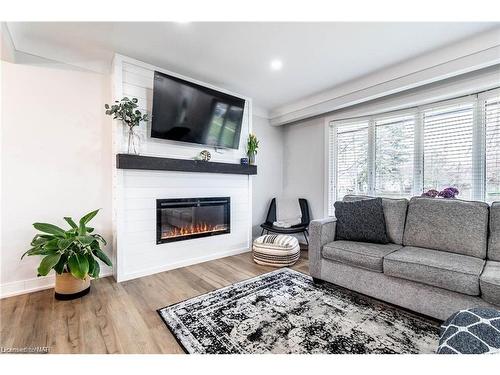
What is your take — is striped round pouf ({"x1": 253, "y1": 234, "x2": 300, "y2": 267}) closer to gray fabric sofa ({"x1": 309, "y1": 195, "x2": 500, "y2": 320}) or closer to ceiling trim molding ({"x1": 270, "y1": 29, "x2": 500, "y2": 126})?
gray fabric sofa ({"x1": 309, "y1": 195, "x2": 500, "y2": 320})

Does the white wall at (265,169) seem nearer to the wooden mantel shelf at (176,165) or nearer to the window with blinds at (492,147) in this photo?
the wooden mantel shelf at (176,165)

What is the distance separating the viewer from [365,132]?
346 centimetres

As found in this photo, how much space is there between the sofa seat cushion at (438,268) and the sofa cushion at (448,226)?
109 mm

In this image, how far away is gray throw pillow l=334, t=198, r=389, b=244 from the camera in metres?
2.39

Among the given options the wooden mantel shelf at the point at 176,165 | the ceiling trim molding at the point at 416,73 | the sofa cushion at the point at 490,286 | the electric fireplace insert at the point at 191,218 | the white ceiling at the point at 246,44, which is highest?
the white ceiling at the point at 246,44

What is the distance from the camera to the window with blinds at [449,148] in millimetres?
2584

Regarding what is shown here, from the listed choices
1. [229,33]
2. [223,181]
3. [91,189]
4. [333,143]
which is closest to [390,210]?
[333,143]

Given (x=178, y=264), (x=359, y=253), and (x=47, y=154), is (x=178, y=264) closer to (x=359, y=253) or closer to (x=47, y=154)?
(x=47, y=154)

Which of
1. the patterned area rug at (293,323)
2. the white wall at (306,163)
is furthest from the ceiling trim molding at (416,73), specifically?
the patterned area rug at (293,323)

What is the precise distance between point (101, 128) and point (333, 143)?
10.6 ft

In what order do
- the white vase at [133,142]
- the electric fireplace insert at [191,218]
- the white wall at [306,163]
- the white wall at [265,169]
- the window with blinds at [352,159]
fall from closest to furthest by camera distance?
the white vase at [133,142] < the electric fireplace insert at [191,218] < the window with blinds at [352,159] < the white wall at [306,163] < the white wall at [265,169]

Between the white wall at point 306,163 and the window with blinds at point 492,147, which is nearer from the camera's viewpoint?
the window with blinds at point 492,147

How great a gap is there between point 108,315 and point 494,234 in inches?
126
